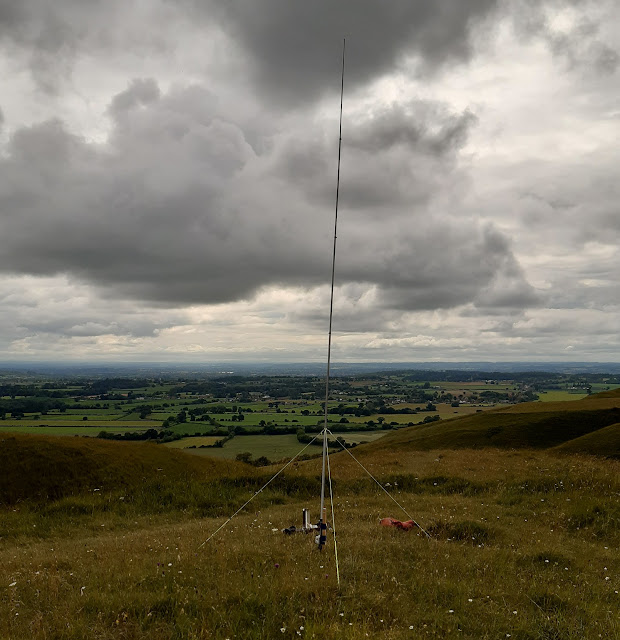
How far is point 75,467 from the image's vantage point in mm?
25266

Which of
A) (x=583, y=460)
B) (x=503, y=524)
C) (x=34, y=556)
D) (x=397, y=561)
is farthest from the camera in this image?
(x=583, y=460)

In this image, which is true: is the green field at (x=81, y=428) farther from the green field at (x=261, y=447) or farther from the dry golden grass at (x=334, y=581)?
the dry golden grass at (x=334, y=581)

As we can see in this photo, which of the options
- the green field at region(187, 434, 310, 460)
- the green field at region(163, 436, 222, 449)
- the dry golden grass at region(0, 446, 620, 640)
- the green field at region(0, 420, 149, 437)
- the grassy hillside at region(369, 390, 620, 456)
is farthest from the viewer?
the green field at region(0, 420, 149, 437)

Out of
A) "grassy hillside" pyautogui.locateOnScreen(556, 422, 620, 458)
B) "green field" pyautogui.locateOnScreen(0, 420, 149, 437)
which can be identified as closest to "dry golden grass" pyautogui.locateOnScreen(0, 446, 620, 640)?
"grassy hillside" pyautogui.locateOnScreen(556, 422, 620, 458)

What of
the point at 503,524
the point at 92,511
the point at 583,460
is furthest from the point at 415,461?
the point at 92,511

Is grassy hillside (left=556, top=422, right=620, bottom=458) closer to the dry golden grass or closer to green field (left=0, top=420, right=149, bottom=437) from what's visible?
the dry golden grass

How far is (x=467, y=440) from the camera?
135 ft

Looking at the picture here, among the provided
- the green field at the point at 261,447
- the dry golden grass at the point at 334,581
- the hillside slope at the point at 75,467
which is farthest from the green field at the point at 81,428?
the dry golden grass at the point at 334,581

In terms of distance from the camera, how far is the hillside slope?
2347 cm

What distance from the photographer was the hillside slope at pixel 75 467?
23.5 m

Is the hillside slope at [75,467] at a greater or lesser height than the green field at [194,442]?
greater

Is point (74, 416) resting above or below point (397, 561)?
below

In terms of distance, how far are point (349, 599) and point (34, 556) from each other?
10.3 metres

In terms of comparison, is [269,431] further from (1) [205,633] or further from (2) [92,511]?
(1) [205,633]
